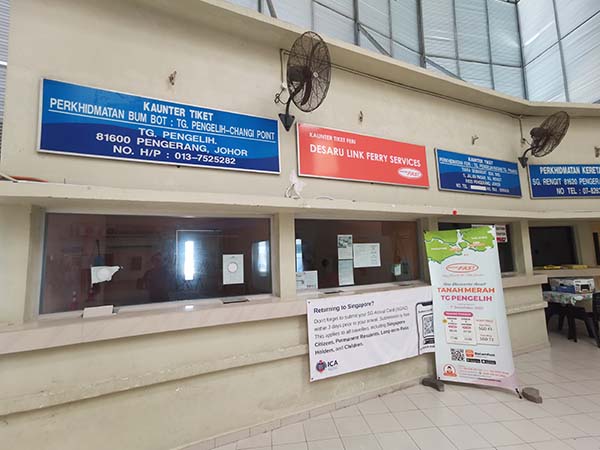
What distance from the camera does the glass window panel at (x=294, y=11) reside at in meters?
4.59

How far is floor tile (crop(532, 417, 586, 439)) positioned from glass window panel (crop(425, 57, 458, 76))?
641cm

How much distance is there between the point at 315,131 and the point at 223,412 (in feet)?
8.48

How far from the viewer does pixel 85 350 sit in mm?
1868

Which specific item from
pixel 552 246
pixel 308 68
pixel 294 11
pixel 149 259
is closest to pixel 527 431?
pixel 149 259

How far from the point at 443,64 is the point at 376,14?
1.98 m

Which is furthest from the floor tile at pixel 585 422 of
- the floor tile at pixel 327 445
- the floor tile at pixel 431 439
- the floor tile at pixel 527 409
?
the floor tile at pixel 327 445

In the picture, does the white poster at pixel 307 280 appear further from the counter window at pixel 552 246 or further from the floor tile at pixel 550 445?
the counter window at pixel 552 246

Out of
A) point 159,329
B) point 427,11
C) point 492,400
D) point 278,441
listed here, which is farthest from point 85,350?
point 427,11

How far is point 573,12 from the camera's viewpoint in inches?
233

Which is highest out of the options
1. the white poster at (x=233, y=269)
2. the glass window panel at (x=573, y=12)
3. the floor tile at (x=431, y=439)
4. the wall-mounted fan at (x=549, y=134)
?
the glass window panel at (x=573, y=12)

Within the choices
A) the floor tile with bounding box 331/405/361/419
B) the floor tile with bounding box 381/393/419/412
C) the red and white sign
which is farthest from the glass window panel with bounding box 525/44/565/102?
the floor tile with bounding box 331/405/361/419

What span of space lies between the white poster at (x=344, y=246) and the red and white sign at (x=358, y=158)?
63 cm

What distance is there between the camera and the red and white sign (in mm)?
2791

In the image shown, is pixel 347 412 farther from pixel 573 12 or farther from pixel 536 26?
pixel 536 26
